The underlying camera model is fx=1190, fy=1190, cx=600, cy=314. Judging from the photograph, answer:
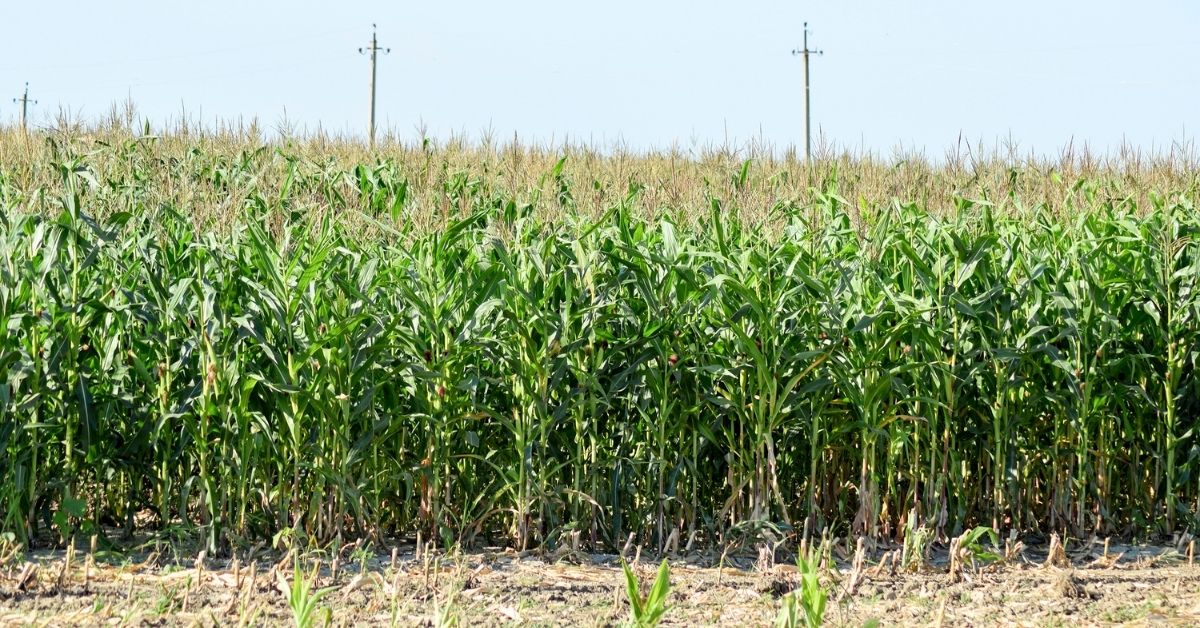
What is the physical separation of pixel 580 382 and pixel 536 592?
91 cm

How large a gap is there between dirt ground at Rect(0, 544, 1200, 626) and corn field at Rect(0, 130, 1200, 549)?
26 cm

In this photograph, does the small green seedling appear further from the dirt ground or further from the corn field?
the corn field

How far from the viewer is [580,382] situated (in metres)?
4.99

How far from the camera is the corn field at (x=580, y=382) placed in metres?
4.92

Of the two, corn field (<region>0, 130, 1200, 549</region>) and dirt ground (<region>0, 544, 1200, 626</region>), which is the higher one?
corn field (<region>0, 130, 1200, 549</region>)

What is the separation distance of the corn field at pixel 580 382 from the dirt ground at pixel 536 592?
256 mm

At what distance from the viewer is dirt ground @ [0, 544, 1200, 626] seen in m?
4.14

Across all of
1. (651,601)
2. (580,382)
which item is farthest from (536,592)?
(651,601)

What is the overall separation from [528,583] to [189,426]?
5.05ft

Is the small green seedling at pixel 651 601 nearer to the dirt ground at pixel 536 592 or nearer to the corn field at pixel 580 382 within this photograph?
the dirt ground at pixel 536 592

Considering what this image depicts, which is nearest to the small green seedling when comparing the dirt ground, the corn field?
the dirt ground

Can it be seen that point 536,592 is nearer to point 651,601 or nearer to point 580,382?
point 580,382

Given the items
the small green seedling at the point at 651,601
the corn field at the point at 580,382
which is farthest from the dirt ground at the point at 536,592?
the small green seedling at the point at 651,601

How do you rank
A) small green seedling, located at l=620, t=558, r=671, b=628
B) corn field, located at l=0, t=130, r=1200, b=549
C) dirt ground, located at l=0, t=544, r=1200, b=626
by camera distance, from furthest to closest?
corn field, located at l=0, t=130, r=1200, b=549 < dirt ground, located at l=0, t=544, r=1200, b=626 < small green seedling, located at l=620, t=558, r=671, b=628
